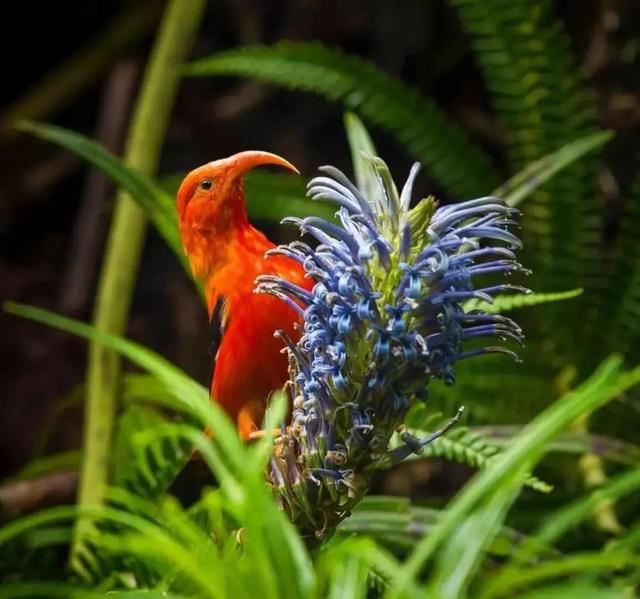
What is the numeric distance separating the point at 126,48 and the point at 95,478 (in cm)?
94

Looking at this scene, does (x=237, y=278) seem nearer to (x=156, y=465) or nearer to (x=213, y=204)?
(x=213, y=204)

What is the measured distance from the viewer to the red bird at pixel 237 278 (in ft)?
2.39

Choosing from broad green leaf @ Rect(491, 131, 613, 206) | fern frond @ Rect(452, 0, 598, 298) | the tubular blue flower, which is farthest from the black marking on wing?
fern frond @ Rect(452, 0, 598, 298)

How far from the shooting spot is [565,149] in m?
1.16

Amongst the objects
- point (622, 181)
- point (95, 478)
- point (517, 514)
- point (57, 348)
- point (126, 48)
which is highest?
point (126, 48)

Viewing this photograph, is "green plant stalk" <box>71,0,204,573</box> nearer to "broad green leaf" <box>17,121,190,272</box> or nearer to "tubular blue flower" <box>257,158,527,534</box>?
"broad green leaf" <box>17,121,190,272</box>

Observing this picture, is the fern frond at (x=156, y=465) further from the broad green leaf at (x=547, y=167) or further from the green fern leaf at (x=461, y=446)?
the broad green leaf at (x=547, y=167)

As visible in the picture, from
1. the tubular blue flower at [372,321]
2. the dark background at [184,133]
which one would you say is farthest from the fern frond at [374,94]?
the tubular blue flower at [372,321]

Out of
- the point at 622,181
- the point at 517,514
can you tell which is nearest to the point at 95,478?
the point at 517,514

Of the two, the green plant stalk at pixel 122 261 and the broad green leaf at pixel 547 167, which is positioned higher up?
the green plant stalk at pixel 122 261

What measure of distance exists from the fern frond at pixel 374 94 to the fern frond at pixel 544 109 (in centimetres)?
7

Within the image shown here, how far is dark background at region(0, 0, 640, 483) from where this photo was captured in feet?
5.60

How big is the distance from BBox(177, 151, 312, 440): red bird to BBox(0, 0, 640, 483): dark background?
0.91 metres

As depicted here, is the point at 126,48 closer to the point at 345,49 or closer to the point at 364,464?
the point at 345,49
